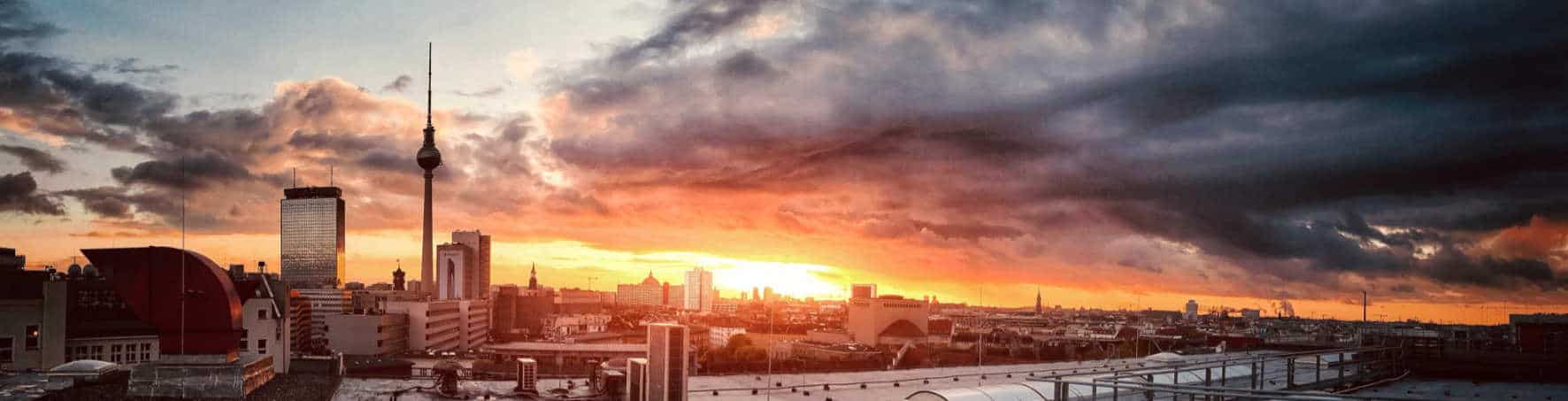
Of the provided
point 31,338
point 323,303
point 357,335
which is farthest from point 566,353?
point 323,303

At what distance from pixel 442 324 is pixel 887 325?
5306cm

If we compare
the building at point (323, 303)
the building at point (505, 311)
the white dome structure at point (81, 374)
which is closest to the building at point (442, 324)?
the building at point (323, 303)

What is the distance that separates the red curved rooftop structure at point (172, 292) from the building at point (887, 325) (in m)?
70.9

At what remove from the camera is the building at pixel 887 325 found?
105m

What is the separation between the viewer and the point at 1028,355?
78.1 meters

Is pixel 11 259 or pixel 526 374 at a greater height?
pixel 11 259

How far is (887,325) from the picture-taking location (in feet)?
352

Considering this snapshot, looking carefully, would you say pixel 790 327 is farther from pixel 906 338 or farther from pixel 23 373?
pixel 23 373

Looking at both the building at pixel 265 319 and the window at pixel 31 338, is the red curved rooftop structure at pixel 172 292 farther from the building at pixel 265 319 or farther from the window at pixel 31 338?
the building at pixel 265 319

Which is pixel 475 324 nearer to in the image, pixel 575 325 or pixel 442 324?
pixel 442 324

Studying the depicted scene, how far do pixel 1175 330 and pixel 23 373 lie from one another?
119586 mm

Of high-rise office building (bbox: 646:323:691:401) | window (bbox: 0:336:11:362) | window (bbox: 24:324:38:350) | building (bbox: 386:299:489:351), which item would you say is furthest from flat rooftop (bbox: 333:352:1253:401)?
building (bbox: 386:299:489:351)

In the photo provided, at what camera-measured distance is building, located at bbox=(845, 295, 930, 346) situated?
343 feet

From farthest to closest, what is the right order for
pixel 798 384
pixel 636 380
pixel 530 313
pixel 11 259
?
1. pixel 530 313
2. pixel 11 259
3. pixel 798 384
4. pixel 636 380
